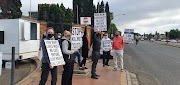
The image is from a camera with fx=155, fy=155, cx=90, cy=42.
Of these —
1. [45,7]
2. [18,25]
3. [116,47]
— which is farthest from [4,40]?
[45,7]

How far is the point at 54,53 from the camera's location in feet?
12.2

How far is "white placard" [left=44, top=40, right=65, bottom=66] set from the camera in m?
3.63

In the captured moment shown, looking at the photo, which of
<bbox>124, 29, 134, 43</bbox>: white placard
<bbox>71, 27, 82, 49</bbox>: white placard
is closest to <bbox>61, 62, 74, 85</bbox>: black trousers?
<bbox>71, 27, 82, 49</bbox>: white placard

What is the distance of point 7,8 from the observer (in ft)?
99.6

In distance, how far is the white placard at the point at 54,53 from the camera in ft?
11.9

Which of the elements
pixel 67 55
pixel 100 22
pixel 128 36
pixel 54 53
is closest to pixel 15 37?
pixel 100 22

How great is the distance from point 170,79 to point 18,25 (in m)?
7.98

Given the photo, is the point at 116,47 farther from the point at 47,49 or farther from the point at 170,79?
the point at 47,49

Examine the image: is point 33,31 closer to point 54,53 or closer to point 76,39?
point 76,39

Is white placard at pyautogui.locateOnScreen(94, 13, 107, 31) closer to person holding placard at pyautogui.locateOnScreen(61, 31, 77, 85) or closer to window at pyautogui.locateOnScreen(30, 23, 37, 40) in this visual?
person holding placard at pyautogui.locateOnScreen(61, 31, 77, 85)

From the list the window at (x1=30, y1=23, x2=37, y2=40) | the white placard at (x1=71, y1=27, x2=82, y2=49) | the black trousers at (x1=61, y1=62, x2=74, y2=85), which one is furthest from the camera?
the window at (x1=30, y1=23, x2=37, y2=40)

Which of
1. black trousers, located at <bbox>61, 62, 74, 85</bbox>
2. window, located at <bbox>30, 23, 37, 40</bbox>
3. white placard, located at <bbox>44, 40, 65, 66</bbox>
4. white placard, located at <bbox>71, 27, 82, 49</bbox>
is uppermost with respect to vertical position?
window, located at <bbox>30, 23, 37, 40</bbox>

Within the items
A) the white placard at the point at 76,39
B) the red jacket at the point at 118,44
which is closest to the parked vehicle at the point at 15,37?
the white placard at the point at 76,39

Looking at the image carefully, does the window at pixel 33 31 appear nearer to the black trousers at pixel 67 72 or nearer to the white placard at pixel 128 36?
the white placard at pixel 128 36
